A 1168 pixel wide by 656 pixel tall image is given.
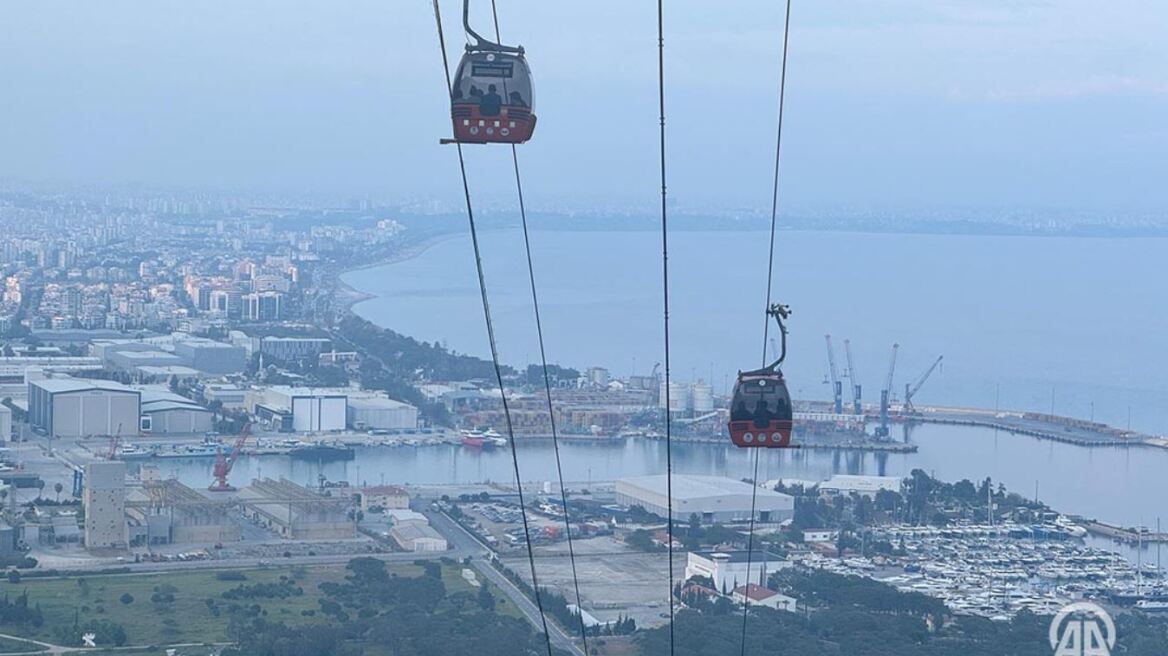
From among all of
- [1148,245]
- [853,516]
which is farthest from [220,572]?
[1148,245]

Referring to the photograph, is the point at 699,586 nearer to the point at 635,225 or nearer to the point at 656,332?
the point at 656,332

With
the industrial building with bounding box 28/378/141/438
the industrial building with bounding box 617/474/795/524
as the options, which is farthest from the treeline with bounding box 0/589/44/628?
the industrial building with bounding box 28/378/141/438

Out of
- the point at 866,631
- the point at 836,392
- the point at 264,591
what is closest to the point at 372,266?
the point at 836,392

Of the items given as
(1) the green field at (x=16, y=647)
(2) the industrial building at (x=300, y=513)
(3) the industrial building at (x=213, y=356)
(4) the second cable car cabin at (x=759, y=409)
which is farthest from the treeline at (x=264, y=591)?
(3) the industrial building at (x=213, y=356)

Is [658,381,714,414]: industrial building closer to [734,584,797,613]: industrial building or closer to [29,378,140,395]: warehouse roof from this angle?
[29,378,140,395]: warehouse roof

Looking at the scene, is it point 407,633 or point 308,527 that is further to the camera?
point 308,527

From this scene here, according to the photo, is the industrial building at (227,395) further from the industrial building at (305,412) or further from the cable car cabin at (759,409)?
the cable car cabin at (759,409)
